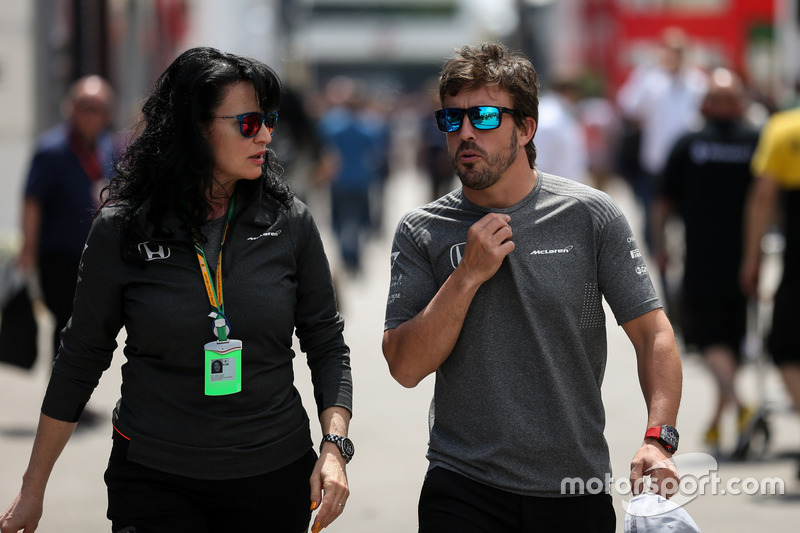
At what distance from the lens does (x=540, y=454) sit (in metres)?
3.32

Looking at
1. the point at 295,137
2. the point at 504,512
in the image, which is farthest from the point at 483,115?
the point at 295,137

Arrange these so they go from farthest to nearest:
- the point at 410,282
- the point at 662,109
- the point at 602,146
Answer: the point at 602,146
the point at 662,109
the point at 410,282

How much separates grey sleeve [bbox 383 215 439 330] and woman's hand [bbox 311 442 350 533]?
0.41 meters

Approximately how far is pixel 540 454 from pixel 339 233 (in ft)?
43.6

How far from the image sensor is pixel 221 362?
327 cm

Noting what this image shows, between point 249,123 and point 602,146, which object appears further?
point 602,146

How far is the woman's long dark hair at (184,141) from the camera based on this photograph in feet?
11.1

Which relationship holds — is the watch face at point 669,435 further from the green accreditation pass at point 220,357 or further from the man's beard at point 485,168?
the green accreditation pass at point 220,357

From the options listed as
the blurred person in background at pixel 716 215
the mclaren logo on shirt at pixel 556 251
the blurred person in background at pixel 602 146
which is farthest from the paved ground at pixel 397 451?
the blurred person in background at pixel 602 146

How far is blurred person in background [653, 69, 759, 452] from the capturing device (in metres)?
7.68

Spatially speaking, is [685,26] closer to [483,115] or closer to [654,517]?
[483,115]

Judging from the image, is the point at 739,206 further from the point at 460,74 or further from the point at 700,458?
the point at 460,74

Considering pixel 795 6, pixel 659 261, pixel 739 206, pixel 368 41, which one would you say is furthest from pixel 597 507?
pixel 368 41

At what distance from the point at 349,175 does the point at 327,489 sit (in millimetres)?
13774
